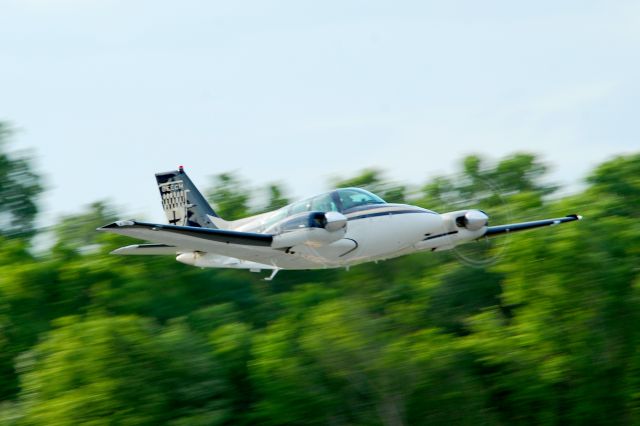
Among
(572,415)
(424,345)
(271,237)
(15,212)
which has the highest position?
(15,212)

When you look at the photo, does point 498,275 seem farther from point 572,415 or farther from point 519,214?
point 572,415

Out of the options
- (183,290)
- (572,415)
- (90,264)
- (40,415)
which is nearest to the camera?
(40,415)

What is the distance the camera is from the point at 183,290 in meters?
44.1

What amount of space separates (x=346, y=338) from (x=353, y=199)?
40.7 feet

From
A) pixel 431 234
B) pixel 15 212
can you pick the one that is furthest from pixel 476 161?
pixel 431 234

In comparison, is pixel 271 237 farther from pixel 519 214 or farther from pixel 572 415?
pixel 519 214

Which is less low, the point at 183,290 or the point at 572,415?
the point at 183,290

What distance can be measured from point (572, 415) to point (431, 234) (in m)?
17.0

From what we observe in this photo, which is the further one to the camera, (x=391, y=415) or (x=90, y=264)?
(x=90, y=264)

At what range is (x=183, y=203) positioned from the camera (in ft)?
87.4

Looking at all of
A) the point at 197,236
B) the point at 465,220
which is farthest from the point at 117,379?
the point at 465,220

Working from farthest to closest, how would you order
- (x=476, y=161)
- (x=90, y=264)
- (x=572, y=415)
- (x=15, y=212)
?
(x=15, y=212)
(x=476, y=161)
(x=90, y=264)
(x=572, y=415)

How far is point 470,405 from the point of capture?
1394 inches

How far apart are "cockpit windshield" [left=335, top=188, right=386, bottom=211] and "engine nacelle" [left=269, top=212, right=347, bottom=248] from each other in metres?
0.88
